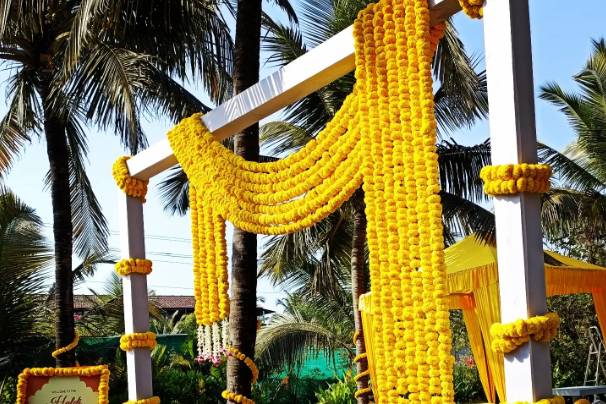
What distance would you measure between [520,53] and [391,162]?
71 cm

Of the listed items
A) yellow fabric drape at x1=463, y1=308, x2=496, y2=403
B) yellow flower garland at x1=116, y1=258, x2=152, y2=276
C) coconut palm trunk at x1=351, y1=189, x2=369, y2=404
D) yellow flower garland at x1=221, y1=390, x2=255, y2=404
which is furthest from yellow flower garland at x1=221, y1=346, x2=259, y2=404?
yellow fabric drape at x1=463, y1=308, x2=496, y2=403

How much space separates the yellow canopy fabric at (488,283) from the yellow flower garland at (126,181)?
10.2 feet

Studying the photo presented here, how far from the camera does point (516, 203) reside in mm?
3033

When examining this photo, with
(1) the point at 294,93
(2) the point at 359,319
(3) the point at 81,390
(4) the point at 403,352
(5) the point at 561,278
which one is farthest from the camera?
(2) the point at 359,319

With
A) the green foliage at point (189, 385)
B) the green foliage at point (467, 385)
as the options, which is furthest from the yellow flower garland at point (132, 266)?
the green foliage at point (467, 385)

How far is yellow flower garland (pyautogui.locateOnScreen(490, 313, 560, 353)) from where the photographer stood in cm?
292

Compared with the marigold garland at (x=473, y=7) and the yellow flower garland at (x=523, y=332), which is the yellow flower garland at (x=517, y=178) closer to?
the yellow flower garland at (x=523, y=332)

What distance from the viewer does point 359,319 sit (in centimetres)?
1039

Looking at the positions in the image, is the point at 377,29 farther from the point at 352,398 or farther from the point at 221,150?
the point at 352,398

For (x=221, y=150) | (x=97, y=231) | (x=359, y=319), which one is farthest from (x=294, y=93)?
(x=97, y=231)

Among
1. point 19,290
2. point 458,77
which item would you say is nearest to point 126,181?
point 458,77

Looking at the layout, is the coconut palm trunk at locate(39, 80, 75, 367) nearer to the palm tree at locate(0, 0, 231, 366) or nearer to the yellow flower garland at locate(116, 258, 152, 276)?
the palm tree at locate(0, 0, 231, 366)

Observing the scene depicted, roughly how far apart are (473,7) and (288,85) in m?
1.21

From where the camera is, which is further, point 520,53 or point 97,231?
point 97,231
